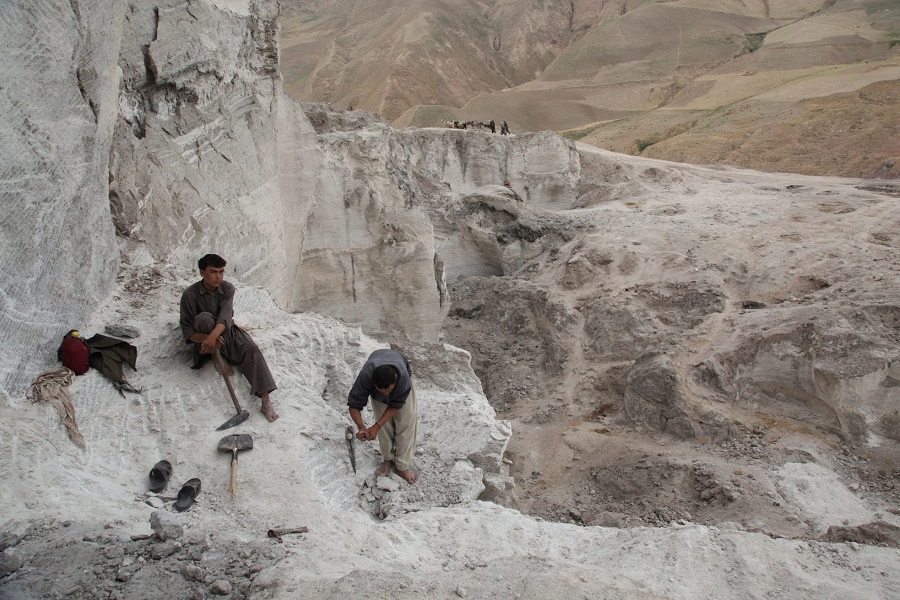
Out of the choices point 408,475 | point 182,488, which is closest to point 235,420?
point 182,488

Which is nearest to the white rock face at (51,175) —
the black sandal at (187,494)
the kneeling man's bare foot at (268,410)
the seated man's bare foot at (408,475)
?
the black sandal at (187,494)

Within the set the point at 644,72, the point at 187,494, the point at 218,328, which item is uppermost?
the point at 644,72

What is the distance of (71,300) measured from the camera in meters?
3.74

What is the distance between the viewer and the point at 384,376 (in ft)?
11.5

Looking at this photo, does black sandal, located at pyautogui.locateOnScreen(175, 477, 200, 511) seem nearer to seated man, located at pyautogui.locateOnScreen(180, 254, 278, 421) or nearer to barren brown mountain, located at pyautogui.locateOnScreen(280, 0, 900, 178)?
seated man, located at pyautogui.locateOnScreen(180, 254, 278, 421)

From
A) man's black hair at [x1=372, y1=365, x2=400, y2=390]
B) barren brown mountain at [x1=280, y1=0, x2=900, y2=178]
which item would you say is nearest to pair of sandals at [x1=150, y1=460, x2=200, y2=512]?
man's black hair at [x1=372, y1=365, x2=400, y2=390]

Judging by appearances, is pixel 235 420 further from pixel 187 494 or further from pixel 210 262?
pixel 210 262

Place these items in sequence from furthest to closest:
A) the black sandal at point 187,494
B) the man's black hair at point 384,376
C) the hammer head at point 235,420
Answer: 1. the hammer head at point 235,420
2. the man's black hair at point 384,376
3. the black sandal at point 187,494

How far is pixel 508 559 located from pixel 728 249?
8987 millimetres

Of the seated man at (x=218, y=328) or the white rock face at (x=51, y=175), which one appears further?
the seated man at (x=218, y=328)

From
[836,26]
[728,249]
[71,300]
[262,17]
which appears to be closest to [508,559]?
[71,300]

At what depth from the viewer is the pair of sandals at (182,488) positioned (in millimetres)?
3062

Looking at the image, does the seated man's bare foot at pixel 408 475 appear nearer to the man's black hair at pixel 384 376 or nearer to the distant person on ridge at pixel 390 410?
the distant person on ridge at pixel 390 410

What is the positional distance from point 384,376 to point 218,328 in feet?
3.69
